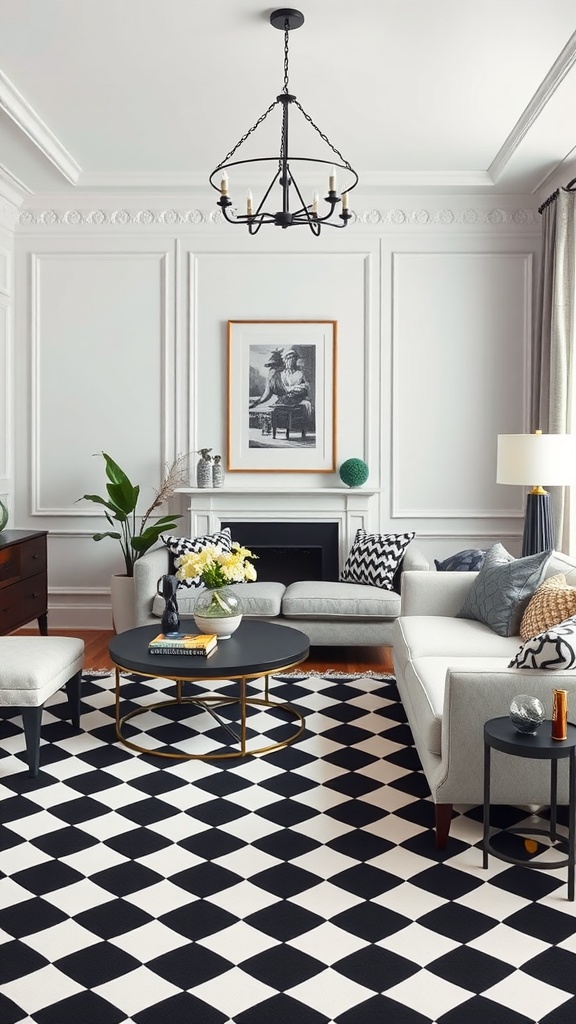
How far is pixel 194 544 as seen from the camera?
524cm

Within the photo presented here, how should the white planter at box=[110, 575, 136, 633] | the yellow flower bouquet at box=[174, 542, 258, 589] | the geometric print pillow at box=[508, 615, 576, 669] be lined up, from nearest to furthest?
the geometric print pillow at box=[508, 615, 576, 669] → the yellow flower bouquet at box=[174, 542, 258, 589] → the white planter at box=[110, 575, 136, 633]

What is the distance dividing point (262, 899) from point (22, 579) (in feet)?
10.4

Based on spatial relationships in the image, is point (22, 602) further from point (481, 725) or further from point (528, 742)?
point (528, 742)

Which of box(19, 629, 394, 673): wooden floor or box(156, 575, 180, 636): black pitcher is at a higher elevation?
box(156, 575, 180, 636): black pitcher

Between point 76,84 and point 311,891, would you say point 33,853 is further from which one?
point 76,84

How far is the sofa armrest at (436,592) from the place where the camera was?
4383mm

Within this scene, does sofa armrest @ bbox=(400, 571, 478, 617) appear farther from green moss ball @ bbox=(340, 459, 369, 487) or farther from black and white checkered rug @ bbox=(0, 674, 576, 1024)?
green moss ball @ bbox=(340, 459, 369, 487)

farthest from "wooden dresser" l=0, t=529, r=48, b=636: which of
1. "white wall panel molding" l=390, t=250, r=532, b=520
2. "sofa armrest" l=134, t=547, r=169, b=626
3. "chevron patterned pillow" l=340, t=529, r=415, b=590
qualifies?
"white wall panel molding" l=390, t=250, r=532, b=520

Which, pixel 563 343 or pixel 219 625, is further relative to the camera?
pixel 563 343

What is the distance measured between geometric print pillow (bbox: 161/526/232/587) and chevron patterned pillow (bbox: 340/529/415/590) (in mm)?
762

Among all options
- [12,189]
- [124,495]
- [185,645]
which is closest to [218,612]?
[185,645]

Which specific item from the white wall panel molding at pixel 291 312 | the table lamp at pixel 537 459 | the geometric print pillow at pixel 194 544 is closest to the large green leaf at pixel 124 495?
the geometric print pillow at pixel 194 544

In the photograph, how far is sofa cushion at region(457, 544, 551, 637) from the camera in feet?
12.6

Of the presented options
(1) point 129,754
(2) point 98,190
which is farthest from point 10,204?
(1) point 129,754
